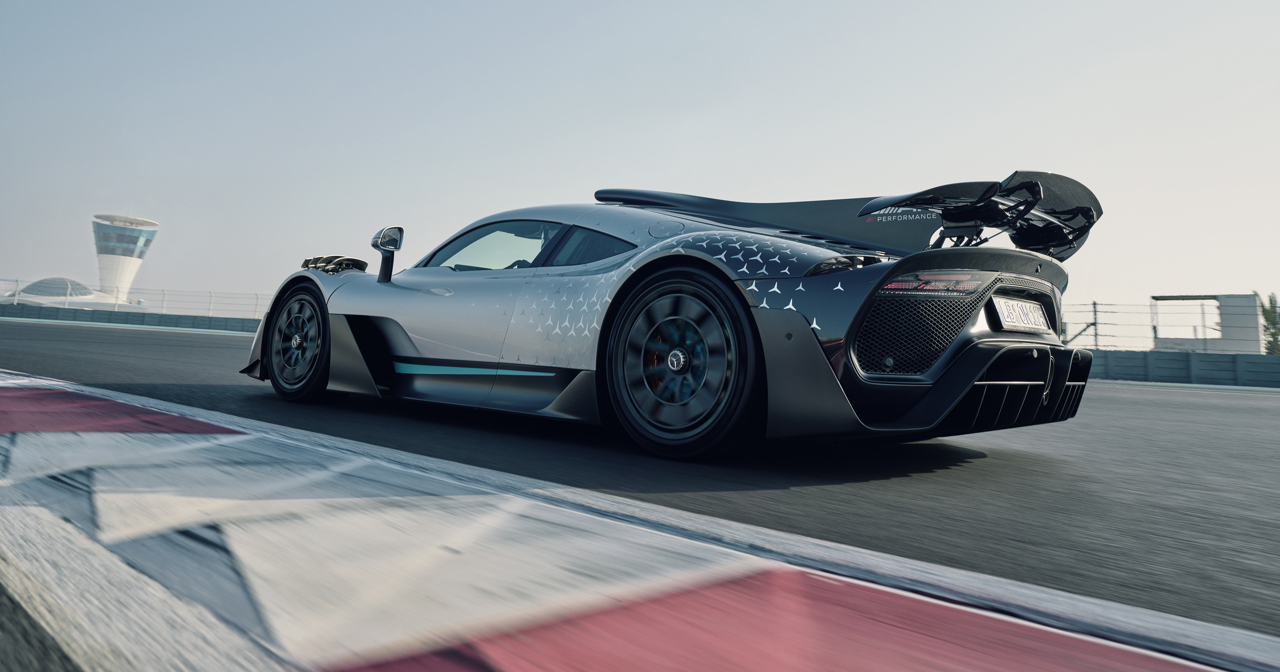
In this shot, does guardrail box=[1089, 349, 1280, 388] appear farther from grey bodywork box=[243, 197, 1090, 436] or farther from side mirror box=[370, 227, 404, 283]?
side mirror box=[370, 227, 404, 283]

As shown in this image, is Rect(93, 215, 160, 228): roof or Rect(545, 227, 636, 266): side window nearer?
Rect(545, 227, 636, 266): side window

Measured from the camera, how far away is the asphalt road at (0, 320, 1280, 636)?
1798mm

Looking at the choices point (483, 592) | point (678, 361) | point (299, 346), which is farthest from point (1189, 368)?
point (483, 592)

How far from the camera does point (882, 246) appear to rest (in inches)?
129

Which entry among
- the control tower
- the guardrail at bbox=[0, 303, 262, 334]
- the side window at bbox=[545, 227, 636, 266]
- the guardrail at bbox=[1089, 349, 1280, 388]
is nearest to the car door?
the side window at bbox=[545, 227, 636, 266]

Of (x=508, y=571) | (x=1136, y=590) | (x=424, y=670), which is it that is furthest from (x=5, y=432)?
(x=1136, y=590)

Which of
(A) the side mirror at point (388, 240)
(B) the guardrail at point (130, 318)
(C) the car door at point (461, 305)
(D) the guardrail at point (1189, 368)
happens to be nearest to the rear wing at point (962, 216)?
(C) the car door at point (461, 305)

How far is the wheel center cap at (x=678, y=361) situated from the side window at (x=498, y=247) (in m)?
1.15

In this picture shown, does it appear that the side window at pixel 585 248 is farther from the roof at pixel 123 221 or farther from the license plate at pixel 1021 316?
A: the roof at pixel 123 221

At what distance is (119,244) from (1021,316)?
198492mm

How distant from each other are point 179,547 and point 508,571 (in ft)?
2.15

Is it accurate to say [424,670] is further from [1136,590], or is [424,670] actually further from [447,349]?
[447,349]

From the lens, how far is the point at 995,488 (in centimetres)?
283

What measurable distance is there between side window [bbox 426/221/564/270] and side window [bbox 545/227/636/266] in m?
0.15
